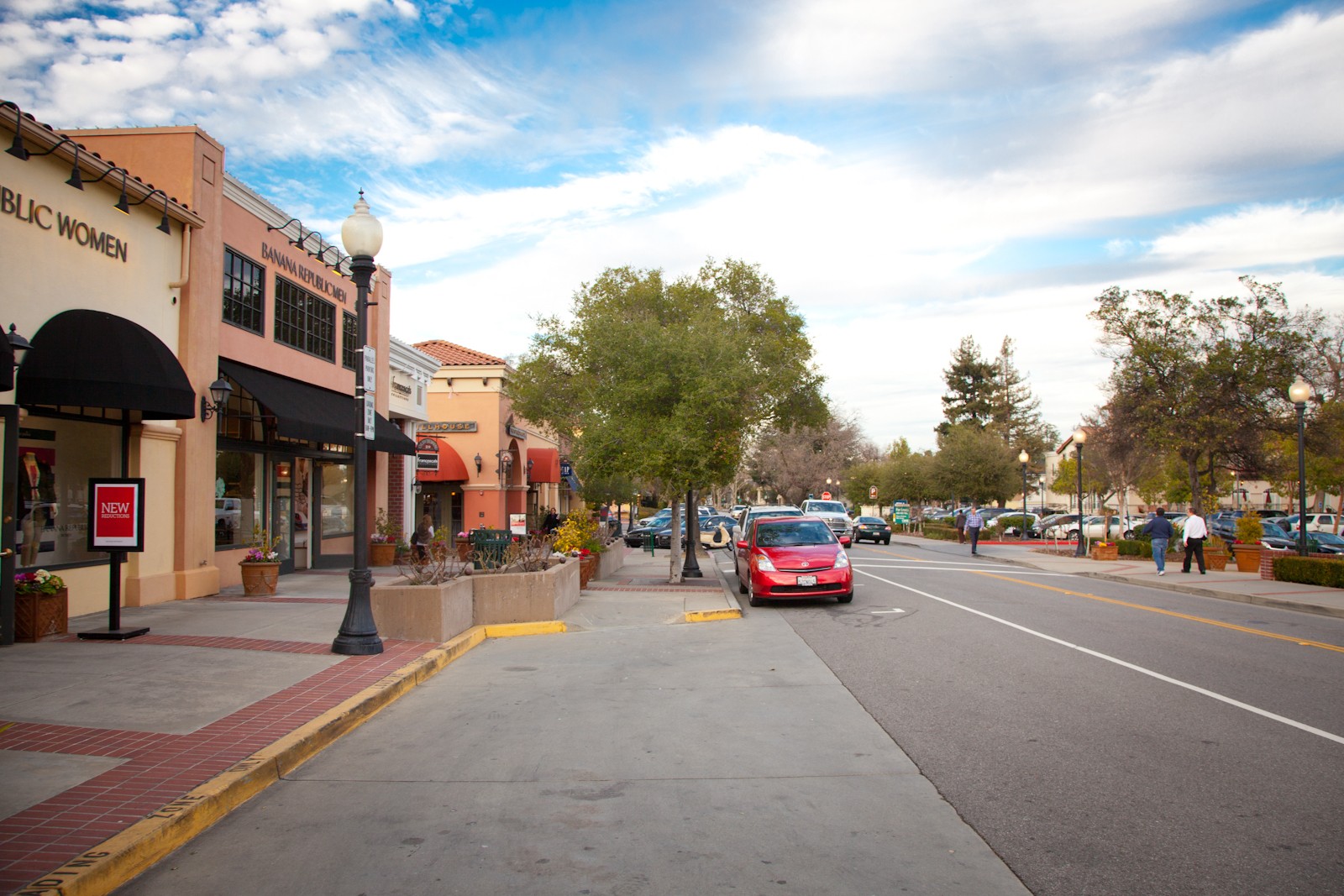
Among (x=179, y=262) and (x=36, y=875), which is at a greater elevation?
(x=179, y=262)

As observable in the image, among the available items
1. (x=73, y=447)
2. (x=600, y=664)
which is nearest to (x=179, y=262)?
(x=73, y=447)

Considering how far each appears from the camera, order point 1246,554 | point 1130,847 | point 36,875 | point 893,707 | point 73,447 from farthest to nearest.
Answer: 1. point 1246,554
2. point 73,447
3. point 893,707
4. point 1130,847
5. point 36,875

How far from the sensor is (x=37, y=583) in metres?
9.95

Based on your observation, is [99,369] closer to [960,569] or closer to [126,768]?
[126,768]

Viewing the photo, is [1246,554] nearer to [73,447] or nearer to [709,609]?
[709,609]

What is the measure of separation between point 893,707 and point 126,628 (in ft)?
27.7

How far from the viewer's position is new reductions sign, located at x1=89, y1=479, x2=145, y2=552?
32.6ft

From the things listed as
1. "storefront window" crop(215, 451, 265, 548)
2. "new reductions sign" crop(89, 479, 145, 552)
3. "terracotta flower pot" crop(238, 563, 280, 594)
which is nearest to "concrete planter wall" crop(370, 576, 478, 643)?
"new reductions sign" crop(89, 479, 145, 552)

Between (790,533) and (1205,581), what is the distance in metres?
10.1

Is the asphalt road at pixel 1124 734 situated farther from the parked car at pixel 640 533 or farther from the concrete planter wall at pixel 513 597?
→ the parked car at pixel 640 533

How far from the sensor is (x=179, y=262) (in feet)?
46.5

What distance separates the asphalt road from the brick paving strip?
4.41 meters

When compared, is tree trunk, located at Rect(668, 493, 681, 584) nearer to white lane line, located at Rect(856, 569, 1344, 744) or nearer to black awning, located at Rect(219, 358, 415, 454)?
white lane line, located at Rect(856, 569, 1344, 744)

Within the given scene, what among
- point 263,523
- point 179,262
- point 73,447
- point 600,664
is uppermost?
point 179,262
